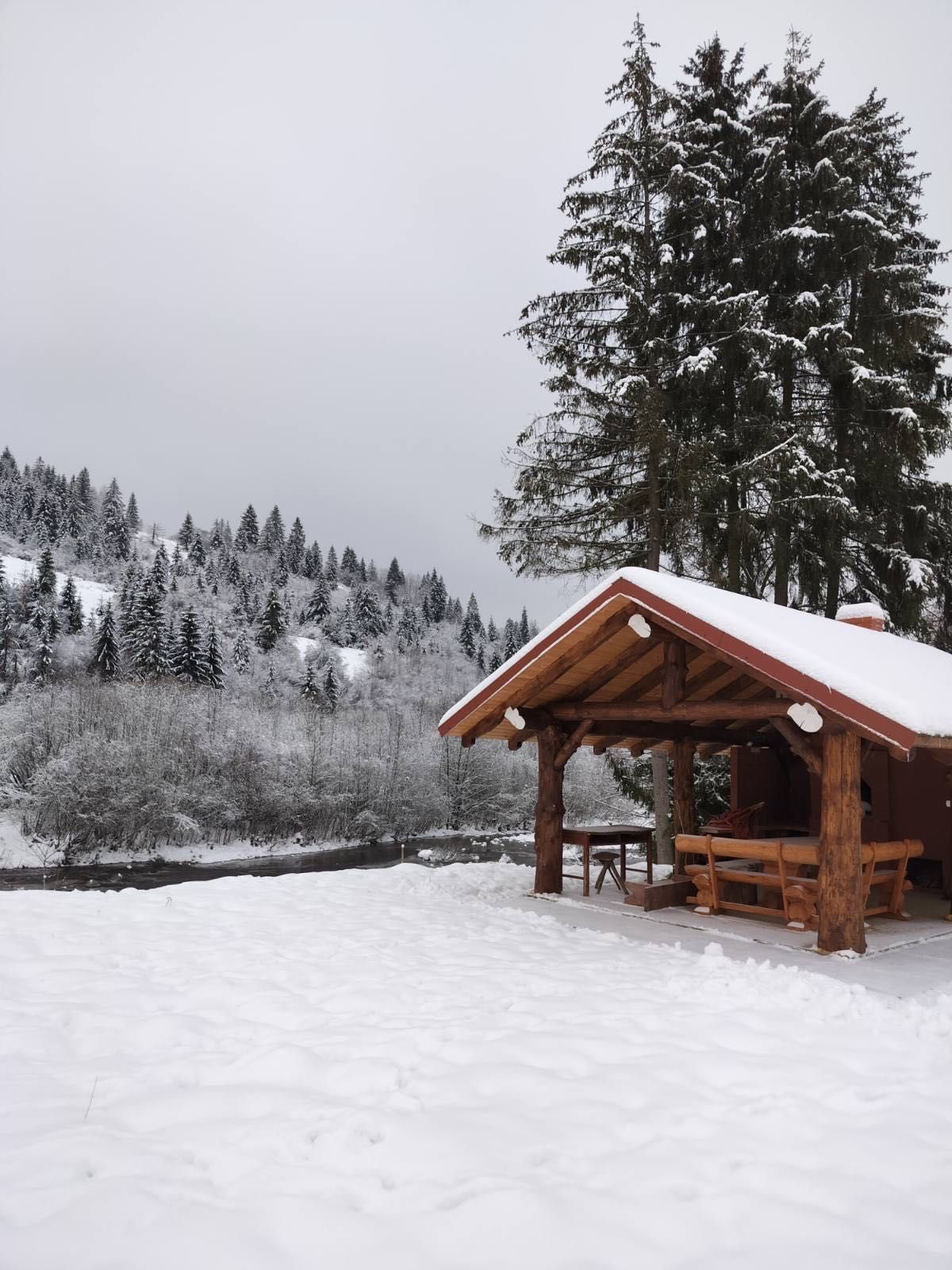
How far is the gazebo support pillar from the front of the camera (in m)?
9.62

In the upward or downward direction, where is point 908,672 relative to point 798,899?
upward

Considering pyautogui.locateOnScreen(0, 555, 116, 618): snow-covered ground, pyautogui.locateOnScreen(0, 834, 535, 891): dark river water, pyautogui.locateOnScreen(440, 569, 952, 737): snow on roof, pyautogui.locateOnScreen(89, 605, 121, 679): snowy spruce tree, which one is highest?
pyautogui.locateOnScreen(0, 555, 116, 618): snow-covered ground

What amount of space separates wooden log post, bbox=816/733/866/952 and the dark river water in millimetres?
13322

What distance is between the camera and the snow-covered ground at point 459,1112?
2.79 m

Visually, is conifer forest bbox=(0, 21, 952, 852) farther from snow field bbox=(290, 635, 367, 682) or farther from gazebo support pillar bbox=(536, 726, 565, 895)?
snow field bbox=(290, 635, 367, 682)

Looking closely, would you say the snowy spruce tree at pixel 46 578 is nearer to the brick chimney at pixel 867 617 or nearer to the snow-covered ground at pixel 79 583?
the snow-covered ground at pixel 79 583

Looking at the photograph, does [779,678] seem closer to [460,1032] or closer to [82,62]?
[460,1032]

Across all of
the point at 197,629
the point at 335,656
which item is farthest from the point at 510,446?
the point at 335,656

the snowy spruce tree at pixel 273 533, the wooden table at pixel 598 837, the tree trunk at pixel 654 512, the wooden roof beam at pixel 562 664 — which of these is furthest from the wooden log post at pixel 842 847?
the snowy spruce tree at pixel 273 533

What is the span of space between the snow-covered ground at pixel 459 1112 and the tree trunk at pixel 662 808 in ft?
22.6

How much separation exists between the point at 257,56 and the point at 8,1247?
394ft

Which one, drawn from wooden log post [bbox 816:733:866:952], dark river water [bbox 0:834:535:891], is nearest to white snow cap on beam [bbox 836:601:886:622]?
wooden log post [bbox 816:733:866:952]

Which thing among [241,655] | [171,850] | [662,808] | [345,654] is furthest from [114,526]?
[662,808]

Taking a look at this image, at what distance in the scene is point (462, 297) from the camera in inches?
5320
